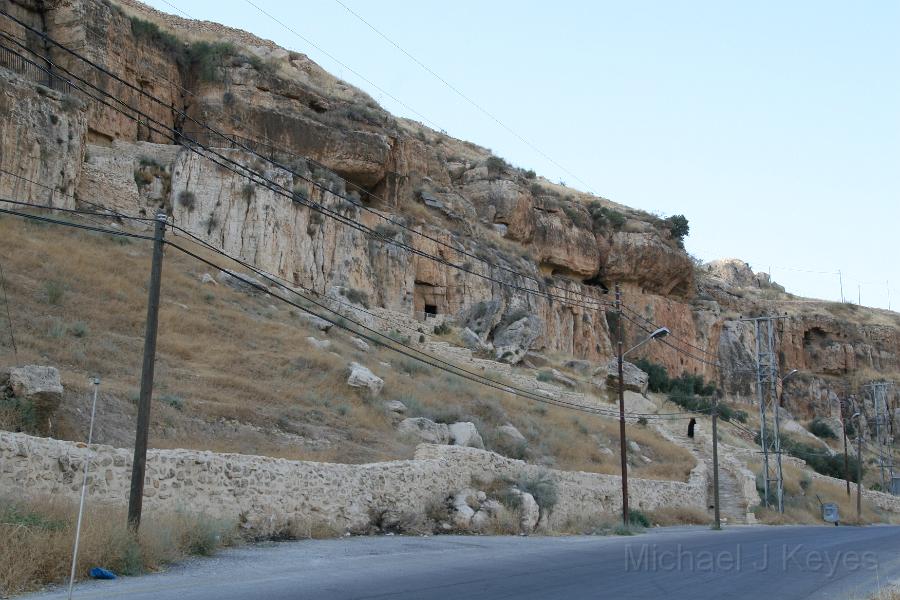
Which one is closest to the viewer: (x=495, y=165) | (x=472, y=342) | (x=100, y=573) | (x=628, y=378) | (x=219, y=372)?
(x=100, y=573)

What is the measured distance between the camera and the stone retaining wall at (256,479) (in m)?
12.4

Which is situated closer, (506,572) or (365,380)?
(506,572)

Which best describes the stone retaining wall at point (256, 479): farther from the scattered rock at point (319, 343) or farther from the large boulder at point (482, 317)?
the large boulder at point (482, 317)

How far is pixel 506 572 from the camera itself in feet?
41.3

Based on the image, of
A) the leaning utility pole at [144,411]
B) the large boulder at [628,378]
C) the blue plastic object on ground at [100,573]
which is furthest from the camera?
the large boulder at [628,378]

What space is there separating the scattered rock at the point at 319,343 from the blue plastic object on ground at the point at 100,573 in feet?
65.7

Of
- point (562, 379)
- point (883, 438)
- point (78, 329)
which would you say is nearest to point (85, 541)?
point (78, 329)

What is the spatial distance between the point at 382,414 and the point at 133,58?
26468 millimetres

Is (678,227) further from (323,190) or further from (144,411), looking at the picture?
(144,411)

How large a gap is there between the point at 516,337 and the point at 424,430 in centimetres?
2336

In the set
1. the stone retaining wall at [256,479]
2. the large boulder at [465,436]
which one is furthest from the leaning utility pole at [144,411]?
the large boulder at [465,436]

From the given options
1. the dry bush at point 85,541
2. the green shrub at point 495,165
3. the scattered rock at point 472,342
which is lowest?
the dry bush at point 85,541

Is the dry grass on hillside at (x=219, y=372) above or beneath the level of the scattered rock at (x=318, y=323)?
beneath

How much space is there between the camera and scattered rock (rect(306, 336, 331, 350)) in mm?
30609
